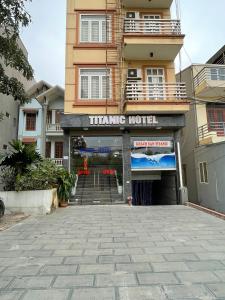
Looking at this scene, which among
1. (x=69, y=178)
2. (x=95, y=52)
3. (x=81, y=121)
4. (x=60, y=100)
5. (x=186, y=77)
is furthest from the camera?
(x=60, y=100)

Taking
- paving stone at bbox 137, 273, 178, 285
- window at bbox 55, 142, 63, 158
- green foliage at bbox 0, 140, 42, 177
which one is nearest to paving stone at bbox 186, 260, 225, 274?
paving stone at bbox 137, 273, 178, 285

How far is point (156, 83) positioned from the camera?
528 inches

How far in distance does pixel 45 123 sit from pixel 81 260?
19.2 meters

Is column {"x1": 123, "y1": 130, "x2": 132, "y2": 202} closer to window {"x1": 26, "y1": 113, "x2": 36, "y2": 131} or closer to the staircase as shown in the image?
the staircase

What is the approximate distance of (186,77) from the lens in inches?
673

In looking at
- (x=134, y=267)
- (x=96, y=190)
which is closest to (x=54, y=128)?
(x=96, y=190)

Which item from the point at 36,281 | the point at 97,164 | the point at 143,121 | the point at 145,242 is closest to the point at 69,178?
the point at 97,164

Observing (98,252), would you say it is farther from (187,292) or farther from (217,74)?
(217,74)

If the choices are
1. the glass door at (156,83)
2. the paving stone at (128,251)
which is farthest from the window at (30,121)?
the paving stone at (128,251)

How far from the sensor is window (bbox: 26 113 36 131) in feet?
73.4

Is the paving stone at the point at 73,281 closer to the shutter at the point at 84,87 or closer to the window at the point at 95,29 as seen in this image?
the shutter at the point at 84,87

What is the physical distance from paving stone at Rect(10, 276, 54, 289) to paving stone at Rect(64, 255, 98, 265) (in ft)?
2.22

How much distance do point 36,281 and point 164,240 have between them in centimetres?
312

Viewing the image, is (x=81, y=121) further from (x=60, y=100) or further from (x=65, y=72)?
(x=60, y=100)
